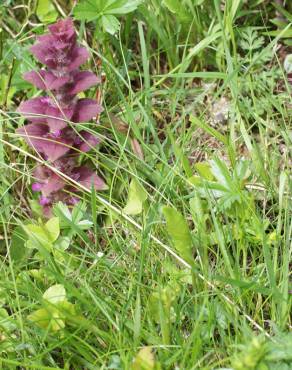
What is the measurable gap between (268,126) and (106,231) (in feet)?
1.79

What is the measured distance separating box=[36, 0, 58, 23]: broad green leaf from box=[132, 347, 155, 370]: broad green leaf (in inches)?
51.4

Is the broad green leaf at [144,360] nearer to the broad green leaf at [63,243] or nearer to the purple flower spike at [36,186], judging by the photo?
the broad green leaf at [63,243]

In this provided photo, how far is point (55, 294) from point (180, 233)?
32cm

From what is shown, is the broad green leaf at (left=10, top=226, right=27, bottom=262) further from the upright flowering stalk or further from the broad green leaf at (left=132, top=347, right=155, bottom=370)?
the broad green leaf at (left=132, top=347, right=155, bottom=370)

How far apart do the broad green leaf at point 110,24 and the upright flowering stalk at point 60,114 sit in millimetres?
193

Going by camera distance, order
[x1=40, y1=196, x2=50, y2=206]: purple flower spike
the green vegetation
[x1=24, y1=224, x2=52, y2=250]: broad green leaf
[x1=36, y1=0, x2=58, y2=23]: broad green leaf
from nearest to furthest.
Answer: the green vegetation → [x1=24, y1=224, x2=52, y2=250]: broad green leaf → [x1=40, y1=196, x2=50, y2=206]: purple flower spike → [x1=36, y1=0, x2=58, y2=23]: broad green leaf

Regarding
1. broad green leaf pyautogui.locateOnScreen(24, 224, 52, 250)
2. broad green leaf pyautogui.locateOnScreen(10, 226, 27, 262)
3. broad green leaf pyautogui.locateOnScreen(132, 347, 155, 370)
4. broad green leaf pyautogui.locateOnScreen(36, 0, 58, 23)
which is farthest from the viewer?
broad green leaf pyautogui.locateOnScreen(36, 0, 58, 23)

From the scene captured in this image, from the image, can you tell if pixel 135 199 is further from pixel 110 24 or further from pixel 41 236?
pixel 110 24

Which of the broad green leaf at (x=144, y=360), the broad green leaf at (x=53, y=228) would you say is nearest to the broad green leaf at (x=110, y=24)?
the broad green leaf at (x=53, y=228)

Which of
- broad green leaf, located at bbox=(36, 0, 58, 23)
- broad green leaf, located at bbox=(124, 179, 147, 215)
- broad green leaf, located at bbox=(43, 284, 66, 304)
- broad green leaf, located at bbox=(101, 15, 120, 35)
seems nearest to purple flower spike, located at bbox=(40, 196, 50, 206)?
broad green leaf, located at bbox=(124, 179, 147, 215)

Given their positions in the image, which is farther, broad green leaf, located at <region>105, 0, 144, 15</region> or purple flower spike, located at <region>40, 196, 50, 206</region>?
broad green leaf, located at <region>105, 0, 144, 15</region>

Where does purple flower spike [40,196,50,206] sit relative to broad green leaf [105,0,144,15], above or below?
below

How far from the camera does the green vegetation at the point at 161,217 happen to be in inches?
62.6

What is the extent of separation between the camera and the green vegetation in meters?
1.59
